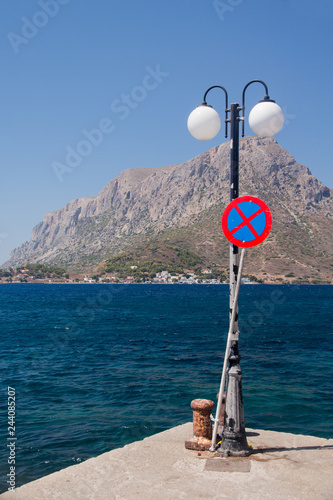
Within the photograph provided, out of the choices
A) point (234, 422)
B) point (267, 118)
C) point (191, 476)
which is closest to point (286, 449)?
point (234, 422)

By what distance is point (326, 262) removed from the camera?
189625mm

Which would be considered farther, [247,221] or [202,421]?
[202,421]

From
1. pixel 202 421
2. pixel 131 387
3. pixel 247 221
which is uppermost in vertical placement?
pixel 247 221

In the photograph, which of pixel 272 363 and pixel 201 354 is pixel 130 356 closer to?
pixel 201 354

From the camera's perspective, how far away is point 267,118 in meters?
7.61

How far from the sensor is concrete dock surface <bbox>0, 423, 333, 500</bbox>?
231 inches

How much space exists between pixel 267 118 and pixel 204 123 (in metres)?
1.11

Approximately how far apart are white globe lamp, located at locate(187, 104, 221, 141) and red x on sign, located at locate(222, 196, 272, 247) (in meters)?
1.47

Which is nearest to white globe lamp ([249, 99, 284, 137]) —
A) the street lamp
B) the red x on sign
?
the street lamp

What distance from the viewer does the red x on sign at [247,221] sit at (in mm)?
7352

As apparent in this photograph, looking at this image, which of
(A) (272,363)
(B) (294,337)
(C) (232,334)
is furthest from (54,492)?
(B) (294,337)

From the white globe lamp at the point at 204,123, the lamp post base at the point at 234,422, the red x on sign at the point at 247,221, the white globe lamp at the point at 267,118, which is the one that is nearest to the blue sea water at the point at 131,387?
the lamp post base at the point at 234,422

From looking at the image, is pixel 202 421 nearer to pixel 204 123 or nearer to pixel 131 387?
pixel 204 123

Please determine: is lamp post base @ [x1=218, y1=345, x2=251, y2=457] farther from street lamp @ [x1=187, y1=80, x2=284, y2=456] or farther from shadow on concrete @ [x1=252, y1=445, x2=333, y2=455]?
shadow on concrete @ [x1=252, y1=445, x2=333, y2=455]
